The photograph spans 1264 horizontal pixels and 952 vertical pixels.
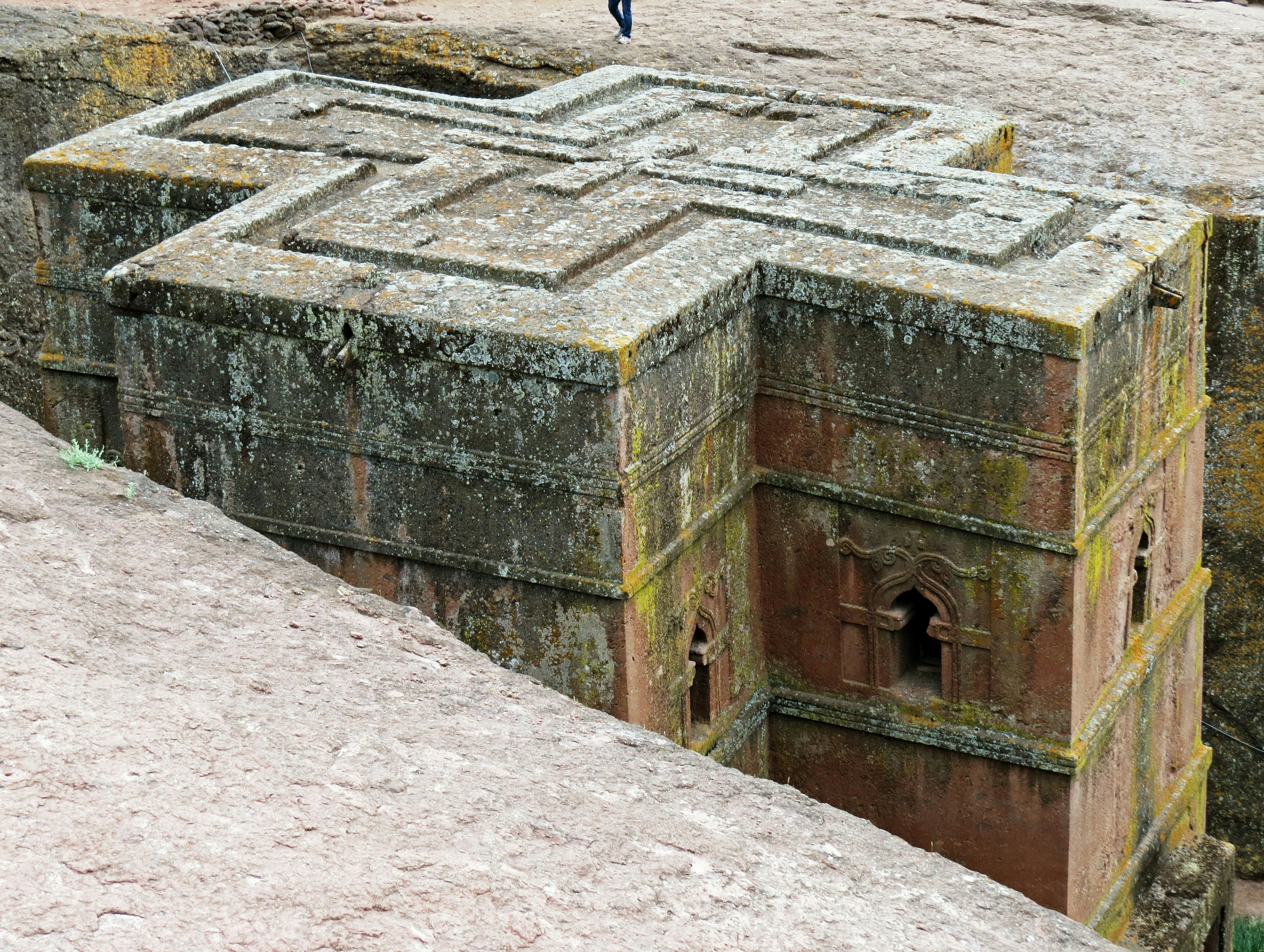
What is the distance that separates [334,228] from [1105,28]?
9093mm

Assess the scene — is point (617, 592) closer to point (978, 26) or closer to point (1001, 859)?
point (1001, 859)

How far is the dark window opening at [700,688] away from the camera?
8.57 m

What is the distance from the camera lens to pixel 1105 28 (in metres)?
15.3

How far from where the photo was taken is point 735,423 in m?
8.53

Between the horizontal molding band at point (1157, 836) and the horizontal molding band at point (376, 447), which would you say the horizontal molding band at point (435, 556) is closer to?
the horizontal molding band at point (376, 447)

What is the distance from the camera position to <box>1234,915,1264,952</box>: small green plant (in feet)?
37.5

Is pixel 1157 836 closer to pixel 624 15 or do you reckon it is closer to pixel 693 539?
pixel 693 539

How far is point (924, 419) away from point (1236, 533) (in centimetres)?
467

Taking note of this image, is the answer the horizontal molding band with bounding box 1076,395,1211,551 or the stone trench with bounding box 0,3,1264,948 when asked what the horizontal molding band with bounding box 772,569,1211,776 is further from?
the stone trench with bounding box 0,3,1264,948

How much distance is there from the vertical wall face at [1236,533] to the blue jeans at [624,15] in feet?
16.6

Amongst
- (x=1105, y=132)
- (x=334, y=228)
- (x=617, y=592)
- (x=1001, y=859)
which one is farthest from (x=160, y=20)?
(x=1001, y=859)

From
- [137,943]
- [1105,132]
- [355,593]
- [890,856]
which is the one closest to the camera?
[137,943]

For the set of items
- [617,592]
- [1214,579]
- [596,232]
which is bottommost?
[1214,579]

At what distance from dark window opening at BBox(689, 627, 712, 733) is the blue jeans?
7006 millimetres
